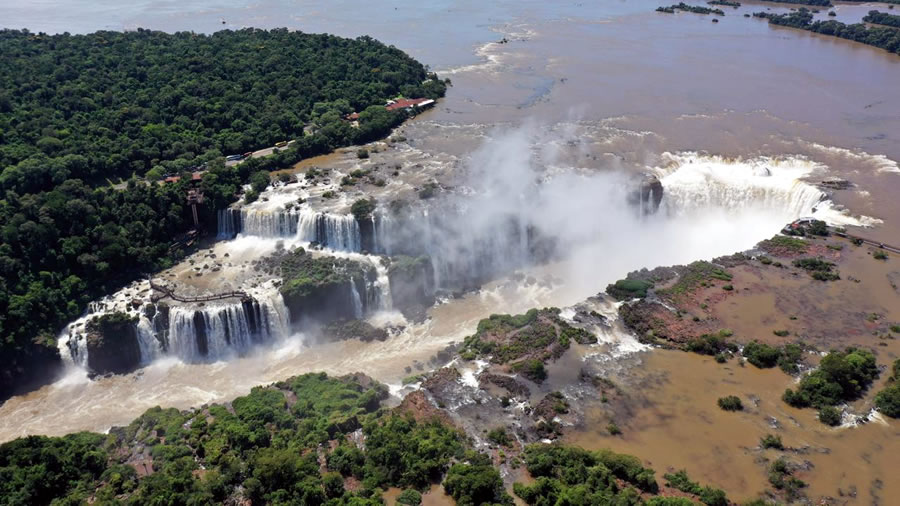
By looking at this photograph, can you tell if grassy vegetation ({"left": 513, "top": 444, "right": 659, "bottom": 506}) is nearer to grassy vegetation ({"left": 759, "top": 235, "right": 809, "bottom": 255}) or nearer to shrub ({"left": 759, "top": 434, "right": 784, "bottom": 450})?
shrub ({"left": 759, "top": 434, "right": 784, "bottom": 450})

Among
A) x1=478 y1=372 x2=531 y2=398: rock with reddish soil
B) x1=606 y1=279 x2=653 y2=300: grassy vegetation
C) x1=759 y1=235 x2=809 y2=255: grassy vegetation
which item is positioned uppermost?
x1=759 y1=235 x2=809 y2=255: grassy vegetation

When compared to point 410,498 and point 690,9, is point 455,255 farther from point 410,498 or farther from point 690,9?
point 690,9

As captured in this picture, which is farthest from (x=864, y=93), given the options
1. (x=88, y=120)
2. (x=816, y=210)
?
(x=88, y=120)

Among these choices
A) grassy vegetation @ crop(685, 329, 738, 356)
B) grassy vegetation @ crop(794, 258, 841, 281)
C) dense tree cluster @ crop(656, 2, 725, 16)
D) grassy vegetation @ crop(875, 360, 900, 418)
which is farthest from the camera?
dense tree cluster @ crop(656, 2, 725, 16)

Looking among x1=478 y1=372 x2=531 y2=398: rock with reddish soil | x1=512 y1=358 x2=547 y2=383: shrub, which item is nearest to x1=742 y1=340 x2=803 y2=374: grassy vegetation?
x1=512 y1=358 x2=547 y2=383: shrub

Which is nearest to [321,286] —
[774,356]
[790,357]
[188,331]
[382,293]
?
[382,293]

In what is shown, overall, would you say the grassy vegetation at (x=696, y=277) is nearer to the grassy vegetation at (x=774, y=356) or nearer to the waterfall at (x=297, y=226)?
the grassy vegetation at (x=774, y=356)
